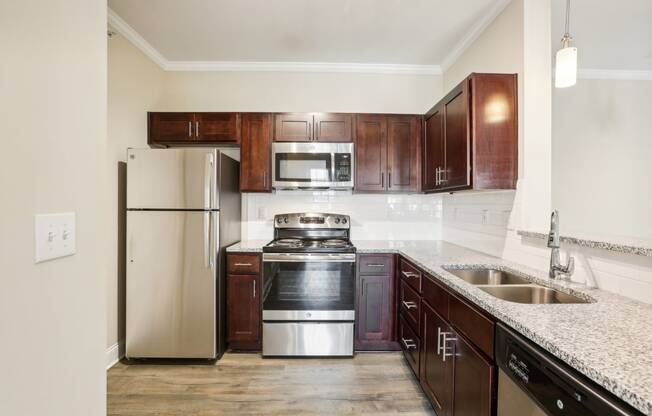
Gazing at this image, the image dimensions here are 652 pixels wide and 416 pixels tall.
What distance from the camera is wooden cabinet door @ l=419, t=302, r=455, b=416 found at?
161 centimetres

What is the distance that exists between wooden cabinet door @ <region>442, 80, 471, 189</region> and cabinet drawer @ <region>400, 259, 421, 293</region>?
68cm

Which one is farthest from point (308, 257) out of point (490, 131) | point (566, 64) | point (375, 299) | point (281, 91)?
point (566, 64)

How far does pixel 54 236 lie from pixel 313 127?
2.36 metres

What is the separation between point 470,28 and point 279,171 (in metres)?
2.03

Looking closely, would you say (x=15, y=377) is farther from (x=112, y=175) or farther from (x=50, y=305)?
(x=112, y=175)

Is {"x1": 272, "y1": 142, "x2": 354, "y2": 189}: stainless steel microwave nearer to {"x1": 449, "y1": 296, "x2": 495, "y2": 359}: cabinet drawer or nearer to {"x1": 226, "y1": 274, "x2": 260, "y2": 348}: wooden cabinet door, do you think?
{"x1": 226, "y1": 274, "x2": 260, "y2": 348}: wooden cabinet door

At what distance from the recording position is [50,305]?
774mm

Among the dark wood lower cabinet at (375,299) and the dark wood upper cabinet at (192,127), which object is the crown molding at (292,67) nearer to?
the dark wood upper cabinet at (192,127)

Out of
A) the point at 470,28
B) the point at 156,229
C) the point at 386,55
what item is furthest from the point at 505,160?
the point at 156,229

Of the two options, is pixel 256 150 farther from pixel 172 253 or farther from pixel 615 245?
pixel 615 245

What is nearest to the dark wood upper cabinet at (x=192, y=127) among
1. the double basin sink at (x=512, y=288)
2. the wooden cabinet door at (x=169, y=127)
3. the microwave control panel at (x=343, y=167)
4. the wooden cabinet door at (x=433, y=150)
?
the wooden cabinet door at (x=169, y=127)

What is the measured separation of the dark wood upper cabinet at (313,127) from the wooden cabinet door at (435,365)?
172cm

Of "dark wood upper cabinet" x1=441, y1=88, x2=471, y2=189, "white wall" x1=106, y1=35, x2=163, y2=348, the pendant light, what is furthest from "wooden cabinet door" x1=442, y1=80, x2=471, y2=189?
"white wall" x1=106, y1=35, x2=163, y2=348

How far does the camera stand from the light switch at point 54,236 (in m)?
0.74
